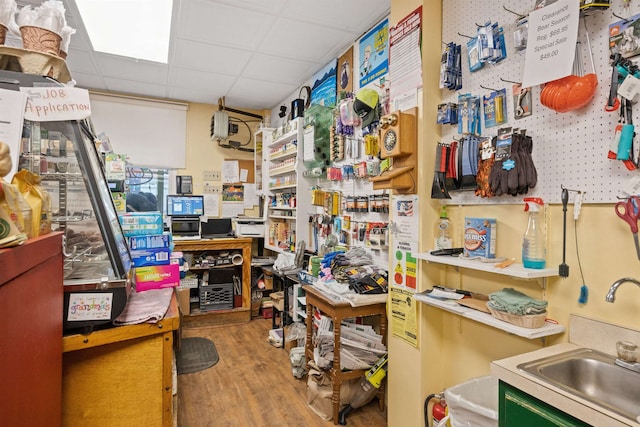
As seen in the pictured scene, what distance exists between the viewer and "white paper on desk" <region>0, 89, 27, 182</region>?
1.12m

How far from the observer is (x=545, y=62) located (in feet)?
4.53

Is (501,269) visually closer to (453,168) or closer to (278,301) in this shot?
(453,168)

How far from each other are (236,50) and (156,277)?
2.48m

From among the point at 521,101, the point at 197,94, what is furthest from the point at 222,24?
the point at 521,101

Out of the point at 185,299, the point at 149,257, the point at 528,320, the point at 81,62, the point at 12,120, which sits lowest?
the point at 185,299

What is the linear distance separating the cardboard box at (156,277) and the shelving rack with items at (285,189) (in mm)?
1948

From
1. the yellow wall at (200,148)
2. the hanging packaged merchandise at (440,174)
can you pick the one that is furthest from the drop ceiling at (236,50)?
the hanging packaged merchandise at (440,174)

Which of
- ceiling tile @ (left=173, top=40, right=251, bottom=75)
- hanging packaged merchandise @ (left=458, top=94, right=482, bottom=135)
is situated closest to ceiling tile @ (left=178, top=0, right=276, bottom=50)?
ceiling tile @ (left=173, top=40, right=251, bottom=75)

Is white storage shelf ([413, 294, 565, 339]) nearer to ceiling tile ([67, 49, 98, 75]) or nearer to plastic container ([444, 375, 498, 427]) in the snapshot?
plastic container ([444, 375, 498, 427])

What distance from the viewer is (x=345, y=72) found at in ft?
10.7

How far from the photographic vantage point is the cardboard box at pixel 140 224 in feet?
6.36

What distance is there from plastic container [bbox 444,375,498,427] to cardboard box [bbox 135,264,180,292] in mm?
1463

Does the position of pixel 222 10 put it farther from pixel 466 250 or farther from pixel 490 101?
pixel 466 250

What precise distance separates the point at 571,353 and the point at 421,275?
797mm
